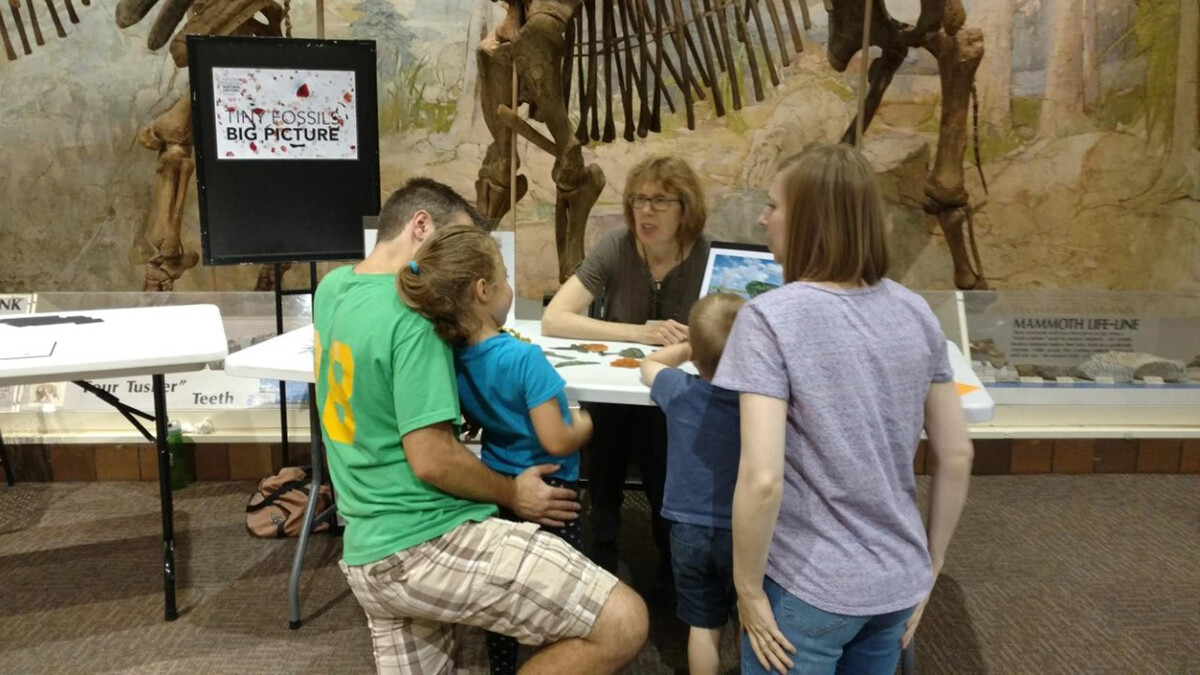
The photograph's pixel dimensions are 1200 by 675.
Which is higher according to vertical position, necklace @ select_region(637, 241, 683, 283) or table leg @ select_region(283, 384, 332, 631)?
necklace @ select_region(637, 241, 683, 283)

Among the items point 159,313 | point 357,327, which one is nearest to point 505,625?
point 357,327

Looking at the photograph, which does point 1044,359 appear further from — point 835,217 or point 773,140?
point 835,217

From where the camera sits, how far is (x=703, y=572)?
182 centimetres

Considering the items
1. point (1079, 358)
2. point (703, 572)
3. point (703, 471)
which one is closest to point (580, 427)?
point (703, 471)

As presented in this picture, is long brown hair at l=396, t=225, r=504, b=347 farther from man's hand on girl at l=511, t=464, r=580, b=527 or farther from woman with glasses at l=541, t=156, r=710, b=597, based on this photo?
woman with glasses at l=541, t=156, r=710, b=597

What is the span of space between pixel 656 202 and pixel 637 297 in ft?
1.06

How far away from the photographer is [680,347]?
2.14 metres

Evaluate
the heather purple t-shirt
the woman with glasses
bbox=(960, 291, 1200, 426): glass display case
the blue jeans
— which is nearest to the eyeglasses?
the woman with glasses

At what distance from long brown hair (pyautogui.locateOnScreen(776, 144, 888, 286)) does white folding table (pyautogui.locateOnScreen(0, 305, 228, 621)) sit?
1.68 m

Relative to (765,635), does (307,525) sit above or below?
below

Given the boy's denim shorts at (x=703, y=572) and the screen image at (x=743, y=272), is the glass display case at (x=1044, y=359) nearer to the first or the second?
the screen image at (x=743, y=272)

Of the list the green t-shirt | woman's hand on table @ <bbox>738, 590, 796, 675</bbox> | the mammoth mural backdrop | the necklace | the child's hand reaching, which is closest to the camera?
woman's hand on table @ <bbox>738, 590, 796, 675</bbox>

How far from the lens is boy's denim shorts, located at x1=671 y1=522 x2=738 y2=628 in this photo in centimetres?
176

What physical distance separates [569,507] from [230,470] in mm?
2433
